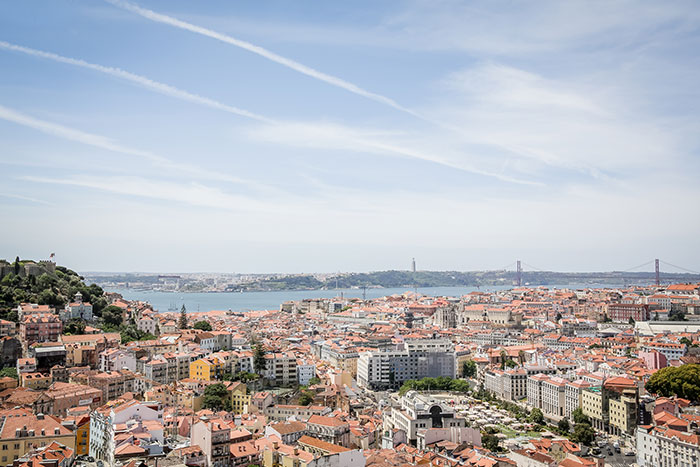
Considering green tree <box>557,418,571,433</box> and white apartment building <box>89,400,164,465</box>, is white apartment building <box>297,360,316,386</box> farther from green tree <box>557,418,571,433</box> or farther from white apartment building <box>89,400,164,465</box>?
green tree <box>557,418,571,433</box>

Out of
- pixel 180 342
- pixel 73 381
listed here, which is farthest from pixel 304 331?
pixel 73 381

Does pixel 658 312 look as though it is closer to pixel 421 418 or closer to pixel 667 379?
pixel 667 379

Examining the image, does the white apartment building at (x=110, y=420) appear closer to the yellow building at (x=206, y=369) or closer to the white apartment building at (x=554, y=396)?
the yellow building at (x=206, y=369)

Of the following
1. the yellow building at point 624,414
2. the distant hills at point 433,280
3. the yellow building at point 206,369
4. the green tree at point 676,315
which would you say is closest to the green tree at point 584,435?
the yellow building at point 624,414

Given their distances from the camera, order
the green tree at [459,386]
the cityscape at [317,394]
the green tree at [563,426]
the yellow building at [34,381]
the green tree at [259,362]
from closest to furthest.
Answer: the cityscape at [317,394]
the yellow building at [34,381]
the green tree at [563,426]
the green tree at [259,362]
the green tree at [459,386]

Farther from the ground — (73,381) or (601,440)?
(73,381)

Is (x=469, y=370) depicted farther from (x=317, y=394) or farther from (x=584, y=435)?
(x=584, y=435)

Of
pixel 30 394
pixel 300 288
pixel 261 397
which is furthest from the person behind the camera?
pixel 300 288
